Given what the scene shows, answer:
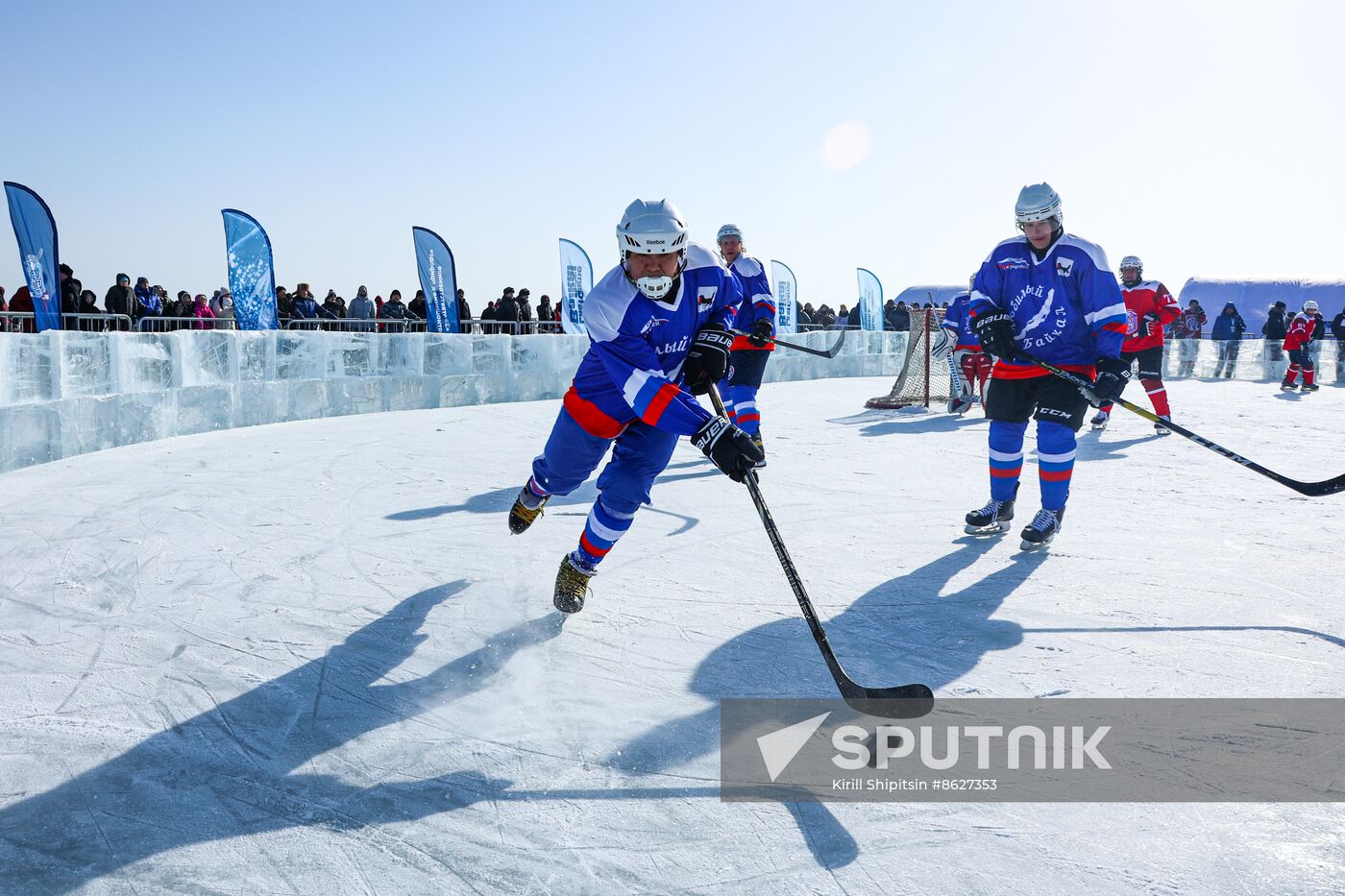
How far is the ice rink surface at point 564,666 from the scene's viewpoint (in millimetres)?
1865

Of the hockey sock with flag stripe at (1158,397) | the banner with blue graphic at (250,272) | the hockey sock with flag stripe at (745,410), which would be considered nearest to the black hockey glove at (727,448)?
the hockey sock with flag stripe at (745,410)

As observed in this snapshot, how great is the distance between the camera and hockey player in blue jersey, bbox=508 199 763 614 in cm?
312

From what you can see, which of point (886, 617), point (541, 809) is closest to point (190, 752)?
point (541, 809)

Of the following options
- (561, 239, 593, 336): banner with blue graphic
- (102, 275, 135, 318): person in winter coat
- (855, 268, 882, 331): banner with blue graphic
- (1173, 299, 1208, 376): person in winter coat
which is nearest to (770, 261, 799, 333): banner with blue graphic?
(855, 268, 882, 331): banner with blue graphic

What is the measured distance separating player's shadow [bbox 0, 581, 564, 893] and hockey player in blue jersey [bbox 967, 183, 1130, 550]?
114 inches

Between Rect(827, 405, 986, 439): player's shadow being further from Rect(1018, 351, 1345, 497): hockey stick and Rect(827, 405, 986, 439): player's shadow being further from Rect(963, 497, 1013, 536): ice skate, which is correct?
Rect(1018, 351, 1345, 497): hockey stick

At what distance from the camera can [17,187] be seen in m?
9.52

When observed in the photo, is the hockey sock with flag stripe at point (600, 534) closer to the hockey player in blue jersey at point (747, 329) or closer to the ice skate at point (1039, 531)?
the ice skate at point (1039, 531)

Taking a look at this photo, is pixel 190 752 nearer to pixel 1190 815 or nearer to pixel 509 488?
pixel 1190 815

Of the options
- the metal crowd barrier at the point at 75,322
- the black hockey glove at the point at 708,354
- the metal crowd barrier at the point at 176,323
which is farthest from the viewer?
the metal crowd barrier at the point at 176,323

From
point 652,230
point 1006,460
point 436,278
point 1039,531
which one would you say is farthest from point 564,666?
point 436,278

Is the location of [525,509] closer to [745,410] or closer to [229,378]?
[745,410]

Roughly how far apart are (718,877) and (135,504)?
449 cm

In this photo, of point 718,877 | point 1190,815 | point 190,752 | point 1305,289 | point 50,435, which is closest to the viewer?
point 718,877
